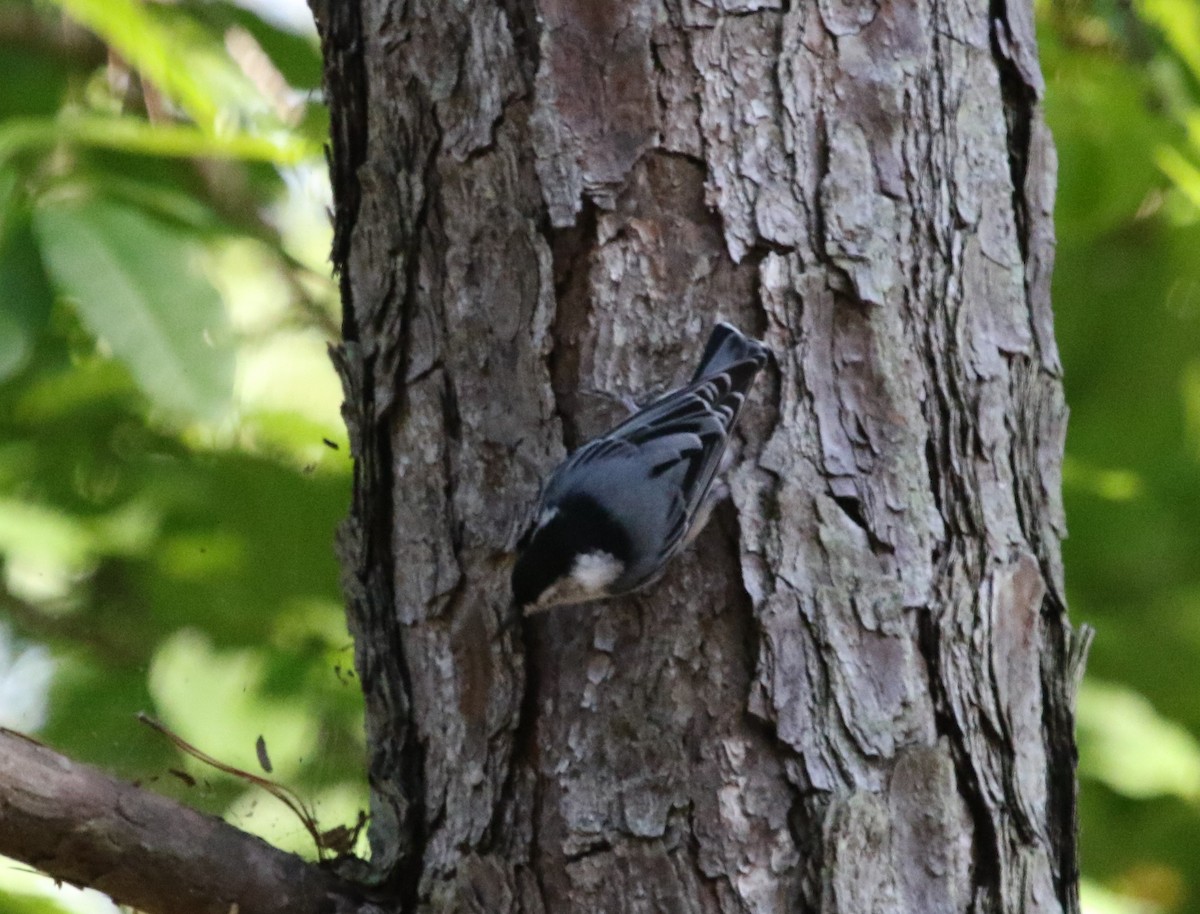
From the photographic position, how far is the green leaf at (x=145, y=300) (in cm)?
205

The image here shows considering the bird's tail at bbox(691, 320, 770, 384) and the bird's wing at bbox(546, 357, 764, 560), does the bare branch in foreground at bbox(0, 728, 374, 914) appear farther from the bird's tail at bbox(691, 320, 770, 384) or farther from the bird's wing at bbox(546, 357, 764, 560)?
the bird's tail at bbox(691, 320, 770, 384)

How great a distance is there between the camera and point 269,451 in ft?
9.09

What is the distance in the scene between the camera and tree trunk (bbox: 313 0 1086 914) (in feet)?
5.01

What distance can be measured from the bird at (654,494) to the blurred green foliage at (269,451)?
0.75 metres

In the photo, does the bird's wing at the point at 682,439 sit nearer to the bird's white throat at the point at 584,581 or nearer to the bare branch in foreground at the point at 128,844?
the bird's white throat at the point at 584,581

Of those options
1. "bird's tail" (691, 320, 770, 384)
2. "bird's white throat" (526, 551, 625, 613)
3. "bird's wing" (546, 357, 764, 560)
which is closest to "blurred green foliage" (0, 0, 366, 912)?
"bird's white throat" (526, 551, 625, 613)

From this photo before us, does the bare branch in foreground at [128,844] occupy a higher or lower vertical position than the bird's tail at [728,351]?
lower

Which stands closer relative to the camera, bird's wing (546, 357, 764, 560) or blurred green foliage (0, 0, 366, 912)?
bird's wing (546, 357, 764, 560)

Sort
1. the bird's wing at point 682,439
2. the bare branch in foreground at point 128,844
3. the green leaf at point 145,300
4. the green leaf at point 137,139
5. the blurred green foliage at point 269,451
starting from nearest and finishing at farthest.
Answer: the bare branch in foreground at point 128,844, the bird's wing at point 682,439, the green leaf at point 145,300, the green leaf at point 137,139, the blurred green foliage at point 269,451

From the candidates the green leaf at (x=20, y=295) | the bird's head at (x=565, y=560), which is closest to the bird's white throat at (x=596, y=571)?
the bird's head at (x=565, y=560)

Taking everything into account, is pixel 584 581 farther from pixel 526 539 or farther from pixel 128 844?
pixel 128 844

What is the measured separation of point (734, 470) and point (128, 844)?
2.72 ft

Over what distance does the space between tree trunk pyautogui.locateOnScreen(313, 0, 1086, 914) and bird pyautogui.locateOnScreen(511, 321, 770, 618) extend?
0.03 metres

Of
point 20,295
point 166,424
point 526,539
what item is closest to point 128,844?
point 526,539
